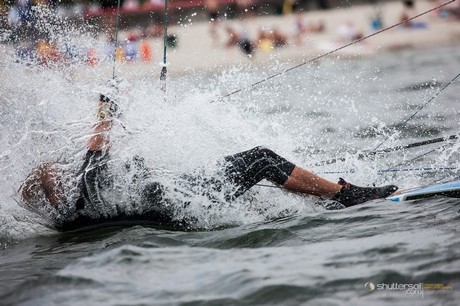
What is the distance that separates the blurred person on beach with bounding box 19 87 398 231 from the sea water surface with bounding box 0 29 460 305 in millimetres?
86

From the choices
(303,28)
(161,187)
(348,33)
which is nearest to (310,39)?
(303,28)

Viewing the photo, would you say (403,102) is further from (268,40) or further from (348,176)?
(268,40)

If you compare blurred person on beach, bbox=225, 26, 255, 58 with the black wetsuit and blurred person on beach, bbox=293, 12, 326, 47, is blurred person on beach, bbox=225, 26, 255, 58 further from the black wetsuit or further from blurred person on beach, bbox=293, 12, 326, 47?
the black wetsuit

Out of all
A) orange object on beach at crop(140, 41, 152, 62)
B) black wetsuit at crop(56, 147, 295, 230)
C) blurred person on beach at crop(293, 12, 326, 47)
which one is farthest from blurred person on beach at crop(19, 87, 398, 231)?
blurred person on beach at crop(293, 12, 326, 47)

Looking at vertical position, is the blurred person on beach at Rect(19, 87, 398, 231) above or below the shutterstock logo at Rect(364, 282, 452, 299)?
above

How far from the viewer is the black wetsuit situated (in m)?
5.03

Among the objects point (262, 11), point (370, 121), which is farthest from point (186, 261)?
point (262, 11)

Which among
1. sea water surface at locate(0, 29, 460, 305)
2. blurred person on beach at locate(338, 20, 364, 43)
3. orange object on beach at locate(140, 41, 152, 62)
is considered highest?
blurred person on beach at locate(338, 20, 364, 43)

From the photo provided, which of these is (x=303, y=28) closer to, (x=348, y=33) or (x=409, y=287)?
(x=348, y=33)

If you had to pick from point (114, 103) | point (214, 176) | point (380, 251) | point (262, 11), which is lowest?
point (380, 251)

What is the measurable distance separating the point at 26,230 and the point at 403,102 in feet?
26.1

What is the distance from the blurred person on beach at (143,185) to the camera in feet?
16.5

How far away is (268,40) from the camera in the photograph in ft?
74.7

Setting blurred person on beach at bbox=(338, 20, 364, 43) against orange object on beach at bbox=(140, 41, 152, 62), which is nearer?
orange object on beach at bbox=(140, 41, 152, 62)
